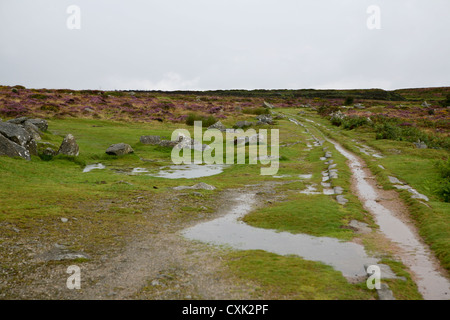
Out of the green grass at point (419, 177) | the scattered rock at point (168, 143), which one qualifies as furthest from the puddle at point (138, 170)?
the green grass at point (419, 177)

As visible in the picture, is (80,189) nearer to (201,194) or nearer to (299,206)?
(201,194)

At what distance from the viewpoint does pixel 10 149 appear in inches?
877

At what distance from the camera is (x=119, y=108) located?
2571 inches

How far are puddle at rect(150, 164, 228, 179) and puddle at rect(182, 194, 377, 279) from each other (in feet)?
35.6

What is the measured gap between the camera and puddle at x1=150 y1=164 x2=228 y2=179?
974 inches

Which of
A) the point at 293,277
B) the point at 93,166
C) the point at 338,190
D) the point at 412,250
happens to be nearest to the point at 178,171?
the point at 93,166

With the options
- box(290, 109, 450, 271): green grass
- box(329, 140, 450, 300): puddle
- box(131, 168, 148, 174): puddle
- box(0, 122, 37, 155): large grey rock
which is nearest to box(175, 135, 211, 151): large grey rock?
box(131, 168, 148, 174): puddle

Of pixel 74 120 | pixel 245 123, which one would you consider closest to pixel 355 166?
pixel 245 123

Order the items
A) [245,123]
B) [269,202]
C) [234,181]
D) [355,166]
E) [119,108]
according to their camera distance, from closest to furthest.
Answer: [269,202]
[234,181]
[355,166]
[245,123]
[119,108]

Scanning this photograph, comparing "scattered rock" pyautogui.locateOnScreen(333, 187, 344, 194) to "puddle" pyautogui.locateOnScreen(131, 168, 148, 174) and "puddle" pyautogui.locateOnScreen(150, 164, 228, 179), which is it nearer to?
"puddle" pyautogui.locateOnScreen(150, 164, 228, 179)

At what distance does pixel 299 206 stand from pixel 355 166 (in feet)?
42.9

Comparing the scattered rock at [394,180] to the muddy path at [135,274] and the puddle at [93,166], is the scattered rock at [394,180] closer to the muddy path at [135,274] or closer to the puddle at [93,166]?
the muddy path at [135,274]

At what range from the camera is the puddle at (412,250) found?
27.8 feet

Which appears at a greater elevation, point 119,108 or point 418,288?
point 119,108
